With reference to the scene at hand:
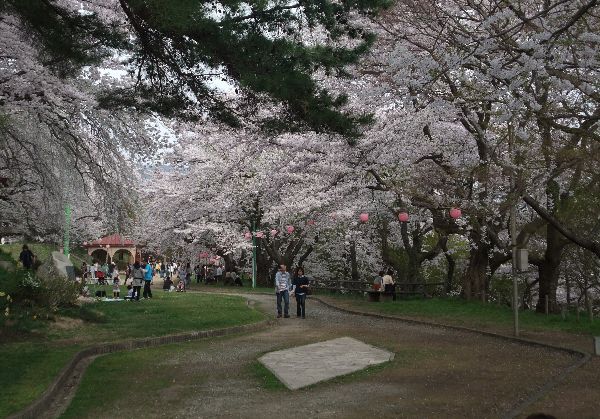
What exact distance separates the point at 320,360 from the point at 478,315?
9.52 m

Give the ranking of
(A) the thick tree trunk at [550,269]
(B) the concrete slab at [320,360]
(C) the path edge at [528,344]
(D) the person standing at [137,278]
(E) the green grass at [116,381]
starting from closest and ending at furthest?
(C) the path edge at [528,344] < (E) the green grass at [116,381] < (B) the concrete slab at [320,360] < (A) the thick tree trunk at [550,269] < (D) the person standing at [137,278]

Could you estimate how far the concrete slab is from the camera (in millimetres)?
9266

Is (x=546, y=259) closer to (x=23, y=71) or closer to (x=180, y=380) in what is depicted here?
(x=180, y=380)

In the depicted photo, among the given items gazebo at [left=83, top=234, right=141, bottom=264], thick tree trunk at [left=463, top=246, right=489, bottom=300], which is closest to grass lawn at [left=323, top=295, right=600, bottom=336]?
thick tree trunk at [left=463, top=246, right=489, bottom=300]

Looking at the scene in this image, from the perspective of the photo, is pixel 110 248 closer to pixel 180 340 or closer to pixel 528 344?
pixel 180 340

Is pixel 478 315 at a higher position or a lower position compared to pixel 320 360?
higher

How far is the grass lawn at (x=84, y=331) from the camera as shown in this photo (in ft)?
27.6

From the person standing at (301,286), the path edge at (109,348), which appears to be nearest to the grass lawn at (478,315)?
the person standing at (301,286)

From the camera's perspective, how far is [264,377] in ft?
30.7

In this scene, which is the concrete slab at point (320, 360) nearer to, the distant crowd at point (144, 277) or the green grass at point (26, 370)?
the green grass at point (26, 370)

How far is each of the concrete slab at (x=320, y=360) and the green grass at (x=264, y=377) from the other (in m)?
0.07

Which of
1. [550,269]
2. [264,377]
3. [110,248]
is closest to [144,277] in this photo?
[550,269]

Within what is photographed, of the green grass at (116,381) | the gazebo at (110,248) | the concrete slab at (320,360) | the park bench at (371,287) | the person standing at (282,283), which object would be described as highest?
the gazebo at (110,248)

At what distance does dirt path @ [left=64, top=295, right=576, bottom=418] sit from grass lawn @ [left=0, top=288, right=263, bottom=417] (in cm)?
129
